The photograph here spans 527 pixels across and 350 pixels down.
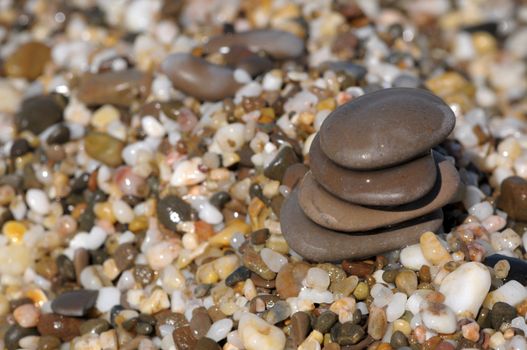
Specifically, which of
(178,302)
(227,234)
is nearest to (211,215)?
(227,234)

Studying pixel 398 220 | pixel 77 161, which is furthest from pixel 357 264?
pixel 77 161

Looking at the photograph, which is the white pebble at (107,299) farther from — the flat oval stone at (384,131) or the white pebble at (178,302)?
the flat oval stone at (384,131)

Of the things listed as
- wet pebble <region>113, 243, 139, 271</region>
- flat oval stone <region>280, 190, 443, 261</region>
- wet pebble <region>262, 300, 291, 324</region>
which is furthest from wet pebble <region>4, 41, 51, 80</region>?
wet pebble <region>262, 300, 291, 324</region>

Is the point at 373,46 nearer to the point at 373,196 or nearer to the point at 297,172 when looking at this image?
the point at 297,172

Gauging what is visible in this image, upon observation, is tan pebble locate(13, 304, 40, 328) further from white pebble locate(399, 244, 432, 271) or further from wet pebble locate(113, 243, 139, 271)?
white pebble locate(399, 244, 432, 271)

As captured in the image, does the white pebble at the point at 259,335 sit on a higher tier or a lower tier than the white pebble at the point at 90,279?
higher

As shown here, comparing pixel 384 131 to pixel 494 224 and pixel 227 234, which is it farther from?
pixel 227 234

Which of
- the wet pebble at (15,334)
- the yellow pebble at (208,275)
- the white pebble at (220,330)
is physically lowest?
the wet pebble at (15,334)

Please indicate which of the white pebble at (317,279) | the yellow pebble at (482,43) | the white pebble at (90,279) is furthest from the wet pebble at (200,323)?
the yellow pebble at (482,43)
